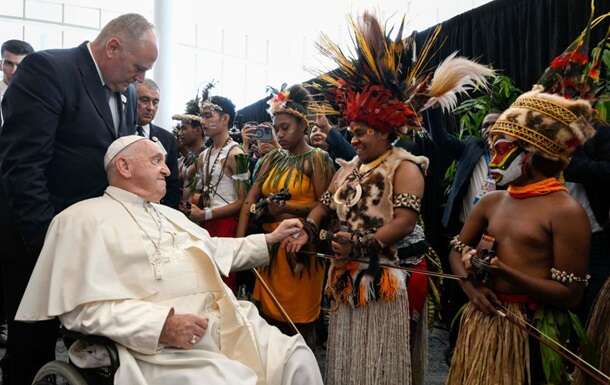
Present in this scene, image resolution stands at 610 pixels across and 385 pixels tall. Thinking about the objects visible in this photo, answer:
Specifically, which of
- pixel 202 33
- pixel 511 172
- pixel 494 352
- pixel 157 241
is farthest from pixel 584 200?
pixel 202 33

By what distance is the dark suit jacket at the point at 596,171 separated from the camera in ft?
8.85

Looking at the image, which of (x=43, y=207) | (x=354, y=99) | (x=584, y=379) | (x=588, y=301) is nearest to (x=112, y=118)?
(x=43, y=207)

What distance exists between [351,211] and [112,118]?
117cm

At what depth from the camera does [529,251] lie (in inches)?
79.2

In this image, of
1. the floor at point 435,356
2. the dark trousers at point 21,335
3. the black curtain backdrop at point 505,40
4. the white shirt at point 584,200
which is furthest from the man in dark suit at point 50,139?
the white shirt at point 584,200

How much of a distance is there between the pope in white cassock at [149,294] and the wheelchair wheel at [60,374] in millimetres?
138

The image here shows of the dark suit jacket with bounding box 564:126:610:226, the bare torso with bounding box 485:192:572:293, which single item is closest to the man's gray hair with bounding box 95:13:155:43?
the bare torso with bounding box 485:192:572:293

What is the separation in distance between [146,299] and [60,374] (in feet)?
1.25

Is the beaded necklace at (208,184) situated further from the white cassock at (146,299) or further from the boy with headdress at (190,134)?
the white cassock at (146,299)

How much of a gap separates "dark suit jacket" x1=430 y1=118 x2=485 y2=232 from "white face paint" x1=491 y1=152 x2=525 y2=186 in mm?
1639

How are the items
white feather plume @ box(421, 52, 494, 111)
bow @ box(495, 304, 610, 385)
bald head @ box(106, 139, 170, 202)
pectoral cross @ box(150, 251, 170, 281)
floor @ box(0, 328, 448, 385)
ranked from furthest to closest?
floor @ box(0, 328, 448, 385) → white feather plume @ box(421, 52, 494, 111) → bald head @ box(106, 139, 170, 202) → pectoral cross @ box(150, 251, 170, 281) → bow @ box(495, 304, 610, 385)

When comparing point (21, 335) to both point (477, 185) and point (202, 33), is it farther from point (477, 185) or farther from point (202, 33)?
point (202, 33)

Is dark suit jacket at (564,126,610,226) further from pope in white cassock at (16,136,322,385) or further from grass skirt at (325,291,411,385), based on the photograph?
pope in white cassock at (16,136,322,385)

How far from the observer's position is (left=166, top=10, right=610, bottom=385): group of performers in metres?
2.00
